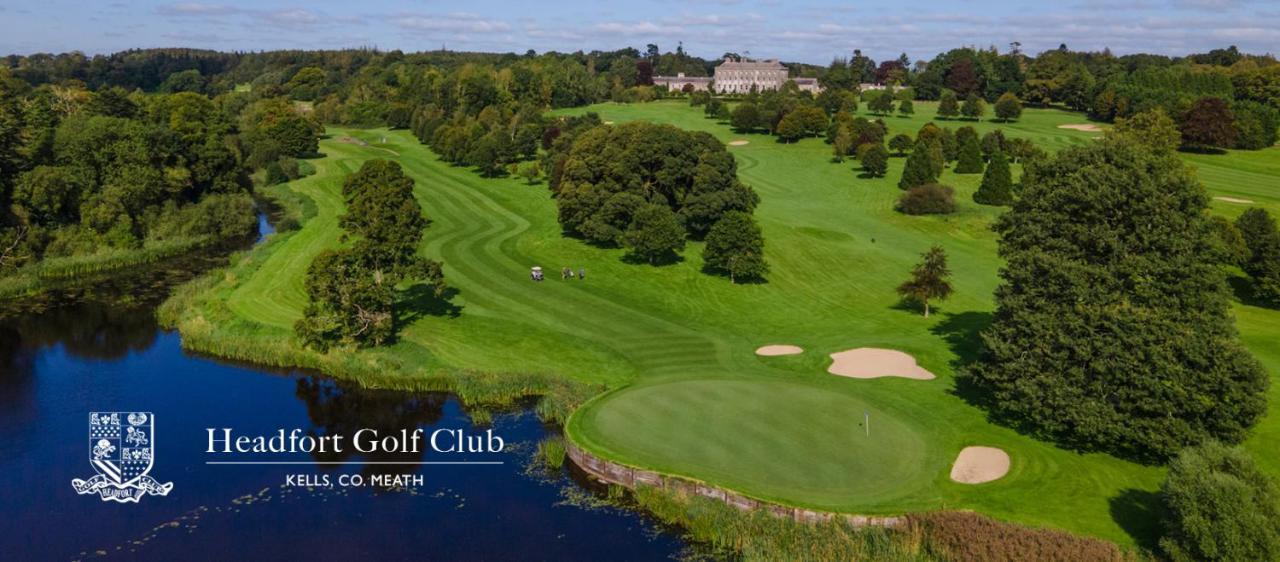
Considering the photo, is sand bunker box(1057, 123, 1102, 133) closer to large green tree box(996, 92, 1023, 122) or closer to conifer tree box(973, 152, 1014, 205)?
large green tree box(996, 92, 1023, 122)

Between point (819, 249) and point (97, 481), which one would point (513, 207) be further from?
point (97, 481)

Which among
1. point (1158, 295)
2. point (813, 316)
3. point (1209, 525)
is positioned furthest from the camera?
point (813, 316)

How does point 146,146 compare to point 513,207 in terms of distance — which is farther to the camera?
point 513,207

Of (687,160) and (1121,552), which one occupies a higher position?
(687,160)

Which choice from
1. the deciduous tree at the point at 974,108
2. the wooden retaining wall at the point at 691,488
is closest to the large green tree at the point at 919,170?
the deciduous tree at the point at 974,108

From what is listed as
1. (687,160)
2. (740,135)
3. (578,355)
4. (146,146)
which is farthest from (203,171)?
(740,135)

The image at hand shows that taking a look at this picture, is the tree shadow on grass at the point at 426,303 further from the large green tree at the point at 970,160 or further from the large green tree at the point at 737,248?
the large green tree at the point at 970,160

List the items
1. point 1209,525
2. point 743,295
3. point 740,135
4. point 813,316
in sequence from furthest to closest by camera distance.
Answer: point 740,135 < point 743,295 < point 813,316 < point 1209,525

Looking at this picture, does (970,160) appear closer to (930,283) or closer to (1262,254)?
(1262,254)
